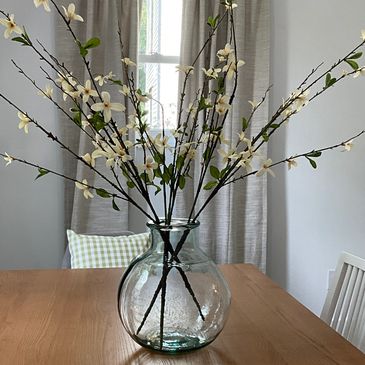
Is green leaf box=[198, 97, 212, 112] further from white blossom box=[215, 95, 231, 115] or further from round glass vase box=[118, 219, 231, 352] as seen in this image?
round glass vase box=[118, 219, 231, 352]

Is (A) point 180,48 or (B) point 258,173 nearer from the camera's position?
(B) point 258,173

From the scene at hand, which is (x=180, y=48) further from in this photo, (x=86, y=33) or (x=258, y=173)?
(x=258, y=173)

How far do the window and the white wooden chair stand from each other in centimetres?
173

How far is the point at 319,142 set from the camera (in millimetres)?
3383

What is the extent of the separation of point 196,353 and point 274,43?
2.55 metres

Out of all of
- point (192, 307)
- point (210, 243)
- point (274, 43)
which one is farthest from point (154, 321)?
point (274, 43)

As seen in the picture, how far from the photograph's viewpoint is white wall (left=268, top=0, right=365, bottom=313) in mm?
3334

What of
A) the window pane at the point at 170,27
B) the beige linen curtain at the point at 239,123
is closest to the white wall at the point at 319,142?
the beige linen curtain at the point at 239,123

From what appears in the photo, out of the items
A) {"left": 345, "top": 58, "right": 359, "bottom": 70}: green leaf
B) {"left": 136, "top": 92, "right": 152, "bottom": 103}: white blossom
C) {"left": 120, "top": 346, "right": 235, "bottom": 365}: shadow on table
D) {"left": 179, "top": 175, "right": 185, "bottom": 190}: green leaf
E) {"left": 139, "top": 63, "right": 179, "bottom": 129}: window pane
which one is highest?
{"left": 139, "top": 63, "right": 179, "bottom": 129}: window pane

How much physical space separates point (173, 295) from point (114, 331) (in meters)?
0.24

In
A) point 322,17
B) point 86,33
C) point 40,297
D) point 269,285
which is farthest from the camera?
point 322,17

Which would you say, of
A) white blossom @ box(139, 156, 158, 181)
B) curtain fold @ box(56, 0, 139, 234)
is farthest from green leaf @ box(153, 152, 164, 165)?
curtain fold @ box(56, 0, 139, 234)

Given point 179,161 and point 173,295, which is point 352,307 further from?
point 179,161

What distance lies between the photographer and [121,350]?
1283 millimetres
